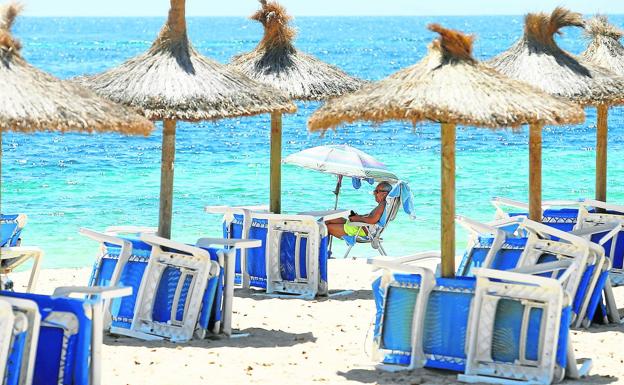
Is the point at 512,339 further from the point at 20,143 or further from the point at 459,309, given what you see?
the point at 20,143

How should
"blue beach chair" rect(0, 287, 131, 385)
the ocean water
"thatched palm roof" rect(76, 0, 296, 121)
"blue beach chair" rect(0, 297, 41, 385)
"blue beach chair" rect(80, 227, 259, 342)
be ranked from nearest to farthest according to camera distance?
"blue beach chair" rect(0, 297, 41, 385) < "blue beach chair" rect(0, 287, 131, 385) < "blue beach chair" rect(80, 227, 259, 342) < "thatched palm roof" rect(76, 0, 296, 121) < the ocean water

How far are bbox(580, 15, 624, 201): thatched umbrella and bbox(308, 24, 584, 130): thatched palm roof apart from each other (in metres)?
2.92

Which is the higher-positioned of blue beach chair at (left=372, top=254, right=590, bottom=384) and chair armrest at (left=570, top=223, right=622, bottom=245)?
chair armrest at (left=570, top=223, right=622, bottom=245)

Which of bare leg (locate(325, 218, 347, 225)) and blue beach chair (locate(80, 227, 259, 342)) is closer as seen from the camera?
blue beach chair (locate(80, 227, 259, 342))

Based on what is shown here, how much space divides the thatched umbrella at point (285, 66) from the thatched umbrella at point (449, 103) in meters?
3.27

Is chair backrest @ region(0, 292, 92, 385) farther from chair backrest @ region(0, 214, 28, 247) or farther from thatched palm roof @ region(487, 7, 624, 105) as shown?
thatched palm roof @ region(487, 7, 624, 105)

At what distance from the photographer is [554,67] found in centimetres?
897

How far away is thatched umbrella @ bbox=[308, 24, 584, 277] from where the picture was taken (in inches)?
263

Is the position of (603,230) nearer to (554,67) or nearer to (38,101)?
(554,67)

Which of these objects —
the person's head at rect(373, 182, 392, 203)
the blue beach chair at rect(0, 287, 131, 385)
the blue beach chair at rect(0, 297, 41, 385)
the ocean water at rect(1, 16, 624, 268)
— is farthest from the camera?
the ocean water at rect(1, 16, 624, 268)

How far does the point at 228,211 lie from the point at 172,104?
6.00ft

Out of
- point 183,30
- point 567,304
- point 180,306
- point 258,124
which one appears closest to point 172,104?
point 183,30

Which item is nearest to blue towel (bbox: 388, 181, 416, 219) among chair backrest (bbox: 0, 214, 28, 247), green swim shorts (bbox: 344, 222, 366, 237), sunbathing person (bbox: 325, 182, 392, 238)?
sunbathing person (bbox: 325, 182, 392, 238)

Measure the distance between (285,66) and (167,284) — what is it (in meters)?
3.29
